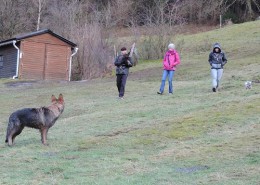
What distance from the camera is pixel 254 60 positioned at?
30141 mm

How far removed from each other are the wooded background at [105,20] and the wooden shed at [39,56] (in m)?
0.85

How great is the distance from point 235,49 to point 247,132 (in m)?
28.2

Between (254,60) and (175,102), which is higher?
(254,60)

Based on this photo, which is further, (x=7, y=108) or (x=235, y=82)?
(x=235, y=82)

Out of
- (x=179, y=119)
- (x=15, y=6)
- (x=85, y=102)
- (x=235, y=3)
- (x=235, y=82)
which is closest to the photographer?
(x=179, y=119)

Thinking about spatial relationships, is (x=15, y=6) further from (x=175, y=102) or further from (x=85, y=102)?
(x=175, y=102)

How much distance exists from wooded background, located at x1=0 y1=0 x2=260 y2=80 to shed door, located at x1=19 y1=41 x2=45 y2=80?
2.40 metres

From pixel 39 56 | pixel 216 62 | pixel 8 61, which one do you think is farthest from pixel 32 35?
pixel 216 62

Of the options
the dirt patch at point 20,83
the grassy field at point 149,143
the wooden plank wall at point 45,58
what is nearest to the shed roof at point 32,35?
the wooden plank wall at point 45,58

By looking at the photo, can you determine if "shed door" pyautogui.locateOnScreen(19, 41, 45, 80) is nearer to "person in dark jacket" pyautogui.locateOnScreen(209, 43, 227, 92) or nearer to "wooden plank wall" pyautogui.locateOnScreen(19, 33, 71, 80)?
"wooden plank wall" pyautogui.locateOnScreen(19, 33, 71, 80)

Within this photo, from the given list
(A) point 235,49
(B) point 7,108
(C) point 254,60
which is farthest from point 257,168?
→ (A) point 235,49

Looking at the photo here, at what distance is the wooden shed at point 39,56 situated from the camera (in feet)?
117

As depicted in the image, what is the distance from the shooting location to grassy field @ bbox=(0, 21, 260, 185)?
27.4 feet

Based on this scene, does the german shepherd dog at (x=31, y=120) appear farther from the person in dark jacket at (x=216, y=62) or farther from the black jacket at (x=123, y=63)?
the person in dark jacket at (x=216, y=62)
